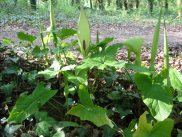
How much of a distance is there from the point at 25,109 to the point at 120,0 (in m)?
24.8

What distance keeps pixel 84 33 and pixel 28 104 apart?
0.62 m

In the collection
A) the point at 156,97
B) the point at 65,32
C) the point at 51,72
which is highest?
the point at 65,32

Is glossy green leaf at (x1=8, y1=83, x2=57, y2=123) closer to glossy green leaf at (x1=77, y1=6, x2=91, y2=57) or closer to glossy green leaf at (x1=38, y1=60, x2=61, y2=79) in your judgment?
glossy green leaf at (x1=38, y1=60, x2=61, y2=79)

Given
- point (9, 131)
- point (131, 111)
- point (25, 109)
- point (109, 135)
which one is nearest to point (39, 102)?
point (25, 109)

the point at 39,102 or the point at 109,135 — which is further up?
the point at 39,102

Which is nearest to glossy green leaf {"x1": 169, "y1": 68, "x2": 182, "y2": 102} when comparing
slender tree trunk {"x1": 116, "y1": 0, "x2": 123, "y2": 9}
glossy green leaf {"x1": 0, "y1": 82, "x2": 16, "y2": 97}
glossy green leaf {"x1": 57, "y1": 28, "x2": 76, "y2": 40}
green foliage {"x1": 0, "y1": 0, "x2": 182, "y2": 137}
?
green foliage {"x1": 0, "y1": 0, "x2": 182, "y2": 137}

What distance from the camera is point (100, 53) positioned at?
6.14 ft

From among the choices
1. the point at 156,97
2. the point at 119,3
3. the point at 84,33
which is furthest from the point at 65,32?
the point at 119,3

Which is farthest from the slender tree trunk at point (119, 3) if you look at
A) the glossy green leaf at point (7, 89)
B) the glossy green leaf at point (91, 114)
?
the glossy green leaf at point (91, 114)

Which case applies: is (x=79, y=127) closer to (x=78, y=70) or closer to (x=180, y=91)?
(x=78, y=70)

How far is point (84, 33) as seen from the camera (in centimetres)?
200

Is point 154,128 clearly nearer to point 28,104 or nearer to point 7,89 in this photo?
point 28,104

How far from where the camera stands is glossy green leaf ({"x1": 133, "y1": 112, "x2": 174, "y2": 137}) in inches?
57.7

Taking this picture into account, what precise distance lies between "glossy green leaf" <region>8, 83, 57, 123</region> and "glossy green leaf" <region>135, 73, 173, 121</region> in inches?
19.4
